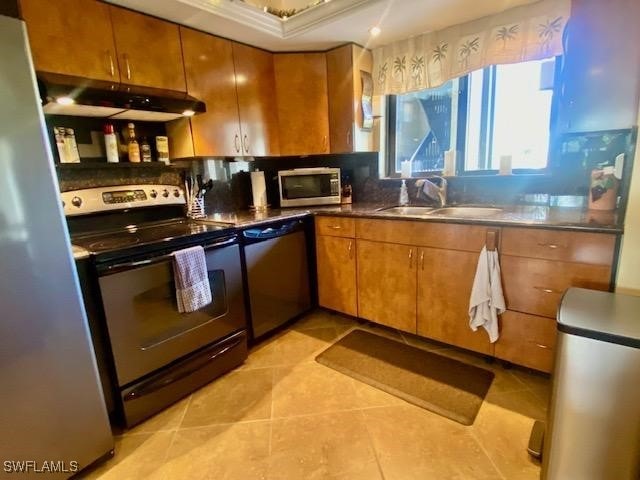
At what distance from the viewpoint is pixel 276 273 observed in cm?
237

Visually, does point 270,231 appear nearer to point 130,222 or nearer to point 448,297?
point 130,222

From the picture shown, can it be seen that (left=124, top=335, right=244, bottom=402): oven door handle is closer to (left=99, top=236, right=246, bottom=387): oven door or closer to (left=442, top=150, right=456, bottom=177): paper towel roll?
(left=99, top=236, right=246, bottom=387): oven door

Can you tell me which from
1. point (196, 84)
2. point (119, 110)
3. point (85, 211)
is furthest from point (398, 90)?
point (85, 211)

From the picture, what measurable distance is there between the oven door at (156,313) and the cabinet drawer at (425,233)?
0.91 meters

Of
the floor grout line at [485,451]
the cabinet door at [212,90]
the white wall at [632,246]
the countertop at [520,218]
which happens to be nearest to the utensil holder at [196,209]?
the countertop at [520,218]

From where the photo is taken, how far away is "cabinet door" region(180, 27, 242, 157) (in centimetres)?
210

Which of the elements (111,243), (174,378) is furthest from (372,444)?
(111,243)

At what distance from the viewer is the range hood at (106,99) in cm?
144

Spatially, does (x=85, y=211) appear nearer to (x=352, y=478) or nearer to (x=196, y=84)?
(x=196, y=84)

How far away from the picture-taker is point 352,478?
132 centimetres

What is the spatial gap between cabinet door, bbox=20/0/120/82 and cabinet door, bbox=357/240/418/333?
1.83 m

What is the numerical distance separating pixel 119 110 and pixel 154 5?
0.63 metres

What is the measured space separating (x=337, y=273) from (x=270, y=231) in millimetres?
629

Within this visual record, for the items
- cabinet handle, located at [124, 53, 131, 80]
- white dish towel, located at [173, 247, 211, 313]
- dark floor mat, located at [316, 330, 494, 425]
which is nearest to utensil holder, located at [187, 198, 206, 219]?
white dish towel, located at [173, 247, 211, 313]
